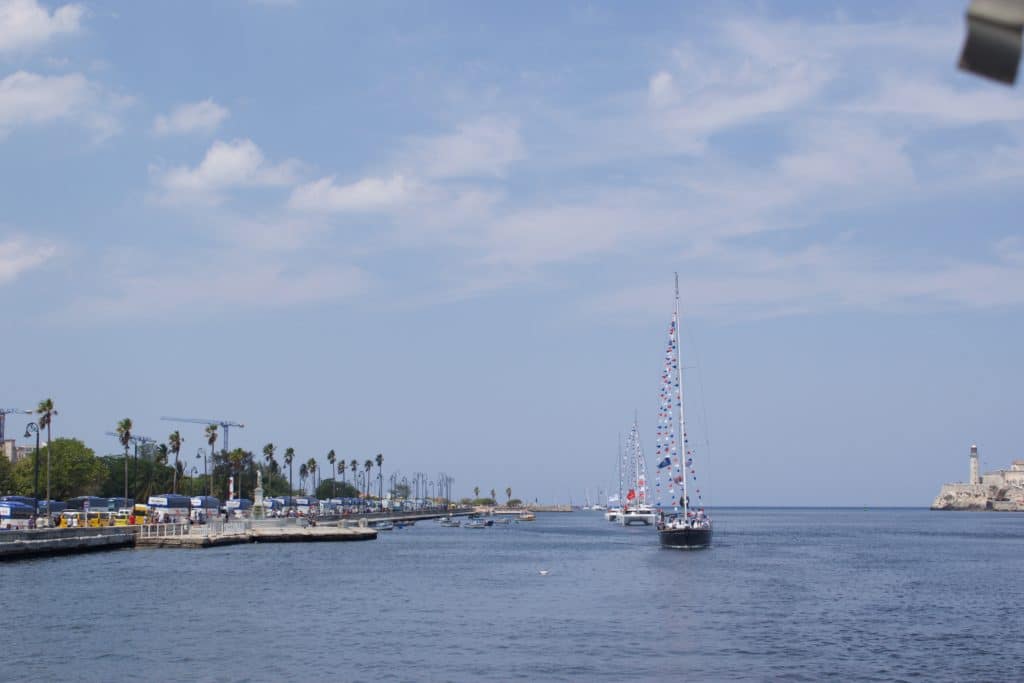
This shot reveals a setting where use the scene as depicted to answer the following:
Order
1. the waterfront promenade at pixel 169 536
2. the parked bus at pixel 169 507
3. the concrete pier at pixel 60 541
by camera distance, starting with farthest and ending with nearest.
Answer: the parked bus at pixel 169 507 → the waterfront promenade at pixel 169 536 → the concrete pier at pixel 60 541

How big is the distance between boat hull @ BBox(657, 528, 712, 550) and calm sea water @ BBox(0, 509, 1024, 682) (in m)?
3.98

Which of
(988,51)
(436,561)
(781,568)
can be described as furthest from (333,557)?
(988,51)

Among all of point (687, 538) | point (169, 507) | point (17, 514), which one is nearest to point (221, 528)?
point (17, 514)

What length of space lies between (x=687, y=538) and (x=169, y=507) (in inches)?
2889

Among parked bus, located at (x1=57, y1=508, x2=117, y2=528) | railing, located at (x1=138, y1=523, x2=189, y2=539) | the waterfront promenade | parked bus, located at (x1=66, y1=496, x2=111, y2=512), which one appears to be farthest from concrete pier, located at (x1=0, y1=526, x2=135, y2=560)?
parked bus, located at (x1=66, y1=496, x2=111, y2=512)

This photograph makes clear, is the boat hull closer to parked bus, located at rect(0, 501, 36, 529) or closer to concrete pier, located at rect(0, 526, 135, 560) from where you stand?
concrete pier, located at rect(0, 526, 135, 560)

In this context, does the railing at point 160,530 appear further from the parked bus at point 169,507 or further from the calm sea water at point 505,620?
the parked bus at point 169,507

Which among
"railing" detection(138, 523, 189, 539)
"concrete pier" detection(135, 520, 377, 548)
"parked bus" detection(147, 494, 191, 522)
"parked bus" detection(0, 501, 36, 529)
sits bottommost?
"concrete pier" detection(135, 520, 377, 548)

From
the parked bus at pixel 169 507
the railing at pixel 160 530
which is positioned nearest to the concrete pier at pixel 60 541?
the railing at pixel 160 530

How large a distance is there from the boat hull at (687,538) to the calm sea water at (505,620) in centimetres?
398

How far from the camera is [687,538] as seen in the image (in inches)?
3821

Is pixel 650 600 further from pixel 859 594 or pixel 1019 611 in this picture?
pixel 1019 611

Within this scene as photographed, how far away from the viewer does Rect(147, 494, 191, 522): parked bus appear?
13150 centimetres

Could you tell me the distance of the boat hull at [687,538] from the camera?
317 ft
